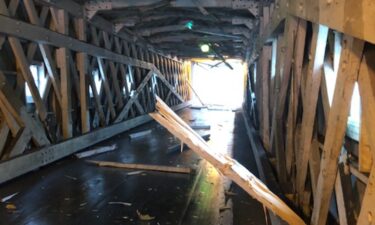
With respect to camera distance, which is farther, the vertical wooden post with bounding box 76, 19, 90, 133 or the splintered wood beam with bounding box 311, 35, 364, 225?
the vertical wooden post with bounding box 76, 19, 90, 133

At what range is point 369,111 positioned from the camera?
143 cm

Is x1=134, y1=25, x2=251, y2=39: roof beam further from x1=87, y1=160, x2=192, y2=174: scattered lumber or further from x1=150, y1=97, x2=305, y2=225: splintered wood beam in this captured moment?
x1=150, y1=97, x2=305, y2=225: splintered wood beam

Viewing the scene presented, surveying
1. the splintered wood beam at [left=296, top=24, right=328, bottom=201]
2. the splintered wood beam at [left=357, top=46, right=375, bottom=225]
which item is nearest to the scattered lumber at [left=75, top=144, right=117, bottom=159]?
the splintered wood beam at [left=296, top=24, right=328, bottom=201]

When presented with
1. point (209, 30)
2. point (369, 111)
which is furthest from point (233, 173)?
point (209, 30)

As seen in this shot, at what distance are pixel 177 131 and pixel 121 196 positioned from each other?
1.49 meters

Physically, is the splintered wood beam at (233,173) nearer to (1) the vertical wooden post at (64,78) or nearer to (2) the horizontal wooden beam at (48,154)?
(2) the horizontal wooden beam at (48,154)

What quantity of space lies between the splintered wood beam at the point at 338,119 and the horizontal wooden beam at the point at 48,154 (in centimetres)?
344

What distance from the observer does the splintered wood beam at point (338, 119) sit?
1.60 meters

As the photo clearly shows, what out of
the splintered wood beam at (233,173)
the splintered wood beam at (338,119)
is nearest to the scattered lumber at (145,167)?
the splintered wood beam at (233,173)

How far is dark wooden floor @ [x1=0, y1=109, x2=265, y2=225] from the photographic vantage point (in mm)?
2975

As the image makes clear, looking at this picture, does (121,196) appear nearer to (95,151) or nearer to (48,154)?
(48,154)

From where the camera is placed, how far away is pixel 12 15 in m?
4.21

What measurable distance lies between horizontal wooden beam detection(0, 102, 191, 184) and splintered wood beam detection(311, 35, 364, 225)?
3.44 metres

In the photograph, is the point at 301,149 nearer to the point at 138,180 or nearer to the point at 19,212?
the point at 138,180
